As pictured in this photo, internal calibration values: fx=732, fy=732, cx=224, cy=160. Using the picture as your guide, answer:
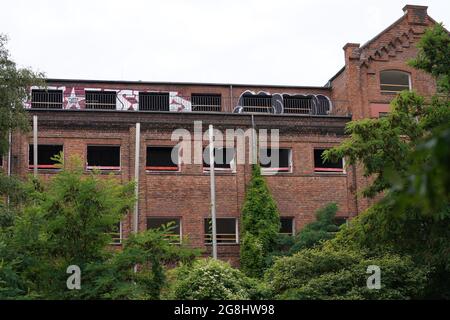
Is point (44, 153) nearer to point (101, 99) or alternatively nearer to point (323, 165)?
point (101, 99)

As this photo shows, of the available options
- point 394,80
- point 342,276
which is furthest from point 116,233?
point 394,80

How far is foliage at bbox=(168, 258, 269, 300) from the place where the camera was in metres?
20.3

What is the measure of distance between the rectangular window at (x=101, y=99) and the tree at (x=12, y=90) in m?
12.8

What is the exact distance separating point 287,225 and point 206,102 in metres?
8.94

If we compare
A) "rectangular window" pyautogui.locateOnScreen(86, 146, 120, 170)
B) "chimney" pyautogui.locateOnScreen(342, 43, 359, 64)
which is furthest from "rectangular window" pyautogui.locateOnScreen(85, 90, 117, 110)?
"chimney" pyautogui.locateOnScreen(342, 43, 359, 64)

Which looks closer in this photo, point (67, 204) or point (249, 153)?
point (67, 204)

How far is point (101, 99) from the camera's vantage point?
133 feet

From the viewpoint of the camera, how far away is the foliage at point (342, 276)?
820 inches

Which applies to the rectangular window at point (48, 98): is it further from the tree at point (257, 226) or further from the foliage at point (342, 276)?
the foliage at point (342, 276)

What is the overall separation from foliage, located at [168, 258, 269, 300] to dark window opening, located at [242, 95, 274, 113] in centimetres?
2052

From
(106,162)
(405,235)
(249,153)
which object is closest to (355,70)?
(249,153)
